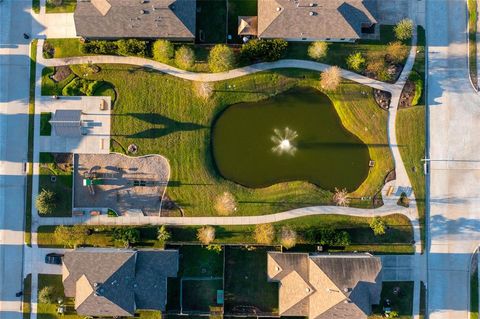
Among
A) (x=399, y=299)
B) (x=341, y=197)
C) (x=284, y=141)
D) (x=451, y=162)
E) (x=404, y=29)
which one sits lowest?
(x=399, y=299)

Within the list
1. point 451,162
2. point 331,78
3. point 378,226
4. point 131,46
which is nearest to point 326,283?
point 378,226

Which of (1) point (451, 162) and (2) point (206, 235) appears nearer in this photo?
(2) point (206, 235)

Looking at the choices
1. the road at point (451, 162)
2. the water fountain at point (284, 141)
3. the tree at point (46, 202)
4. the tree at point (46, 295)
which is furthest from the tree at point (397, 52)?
the tree at point (46, 295)

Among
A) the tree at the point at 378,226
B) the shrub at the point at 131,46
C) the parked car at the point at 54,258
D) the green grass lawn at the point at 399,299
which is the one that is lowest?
the green grass lawn at the point at 399,299

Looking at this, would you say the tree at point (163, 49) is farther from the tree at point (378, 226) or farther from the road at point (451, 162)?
the road at point (451, 162)

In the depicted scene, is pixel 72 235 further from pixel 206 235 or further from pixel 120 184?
pixel 206 235

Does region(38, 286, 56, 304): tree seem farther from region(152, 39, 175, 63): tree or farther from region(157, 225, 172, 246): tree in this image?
region(152, 39, 175, 63): tree

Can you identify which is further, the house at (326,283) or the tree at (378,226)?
the tree at (378,226)
